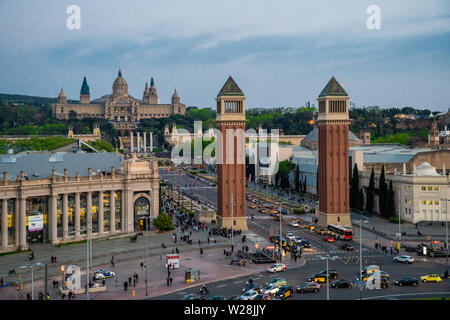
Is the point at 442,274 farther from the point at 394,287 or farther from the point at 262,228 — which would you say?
the point at 262,228

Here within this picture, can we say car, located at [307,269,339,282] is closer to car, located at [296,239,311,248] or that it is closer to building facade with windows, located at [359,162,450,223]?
car, located at [296,239,311,248]

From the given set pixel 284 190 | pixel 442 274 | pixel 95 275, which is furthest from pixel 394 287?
pixel 284 190

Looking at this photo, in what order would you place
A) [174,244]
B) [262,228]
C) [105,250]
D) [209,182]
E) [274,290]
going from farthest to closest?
[209,182], [262,228], [174,244], [105,250], [274,290]

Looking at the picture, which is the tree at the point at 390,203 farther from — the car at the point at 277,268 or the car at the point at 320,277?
the car at the point at 320,277

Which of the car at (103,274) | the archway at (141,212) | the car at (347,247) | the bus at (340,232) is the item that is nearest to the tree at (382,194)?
the bus at (340,232)

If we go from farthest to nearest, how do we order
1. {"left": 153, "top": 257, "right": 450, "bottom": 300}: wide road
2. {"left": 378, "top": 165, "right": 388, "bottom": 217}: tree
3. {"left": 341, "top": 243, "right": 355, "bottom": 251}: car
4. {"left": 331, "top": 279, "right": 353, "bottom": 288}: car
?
{"left": 378, "top": 165, "right": 388, "bottom": 217}: tree < {"left": 341, "top": 243, "right": 355, "bottom": 251}: car < {"left": 331, "top": 279, "right": 353, "bottom": 288}: car < {"left": 153, "top": 257, "right": 450, "bottom": 300}: wide road

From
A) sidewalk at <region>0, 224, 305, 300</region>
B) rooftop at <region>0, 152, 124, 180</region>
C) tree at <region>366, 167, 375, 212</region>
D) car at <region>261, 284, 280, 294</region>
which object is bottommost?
sidewalk at <region>0, 224, 305, 300</region>

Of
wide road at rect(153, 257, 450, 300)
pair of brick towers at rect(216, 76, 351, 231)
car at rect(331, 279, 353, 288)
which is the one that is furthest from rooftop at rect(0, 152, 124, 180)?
car at rect(331, 279, 353, 288)
